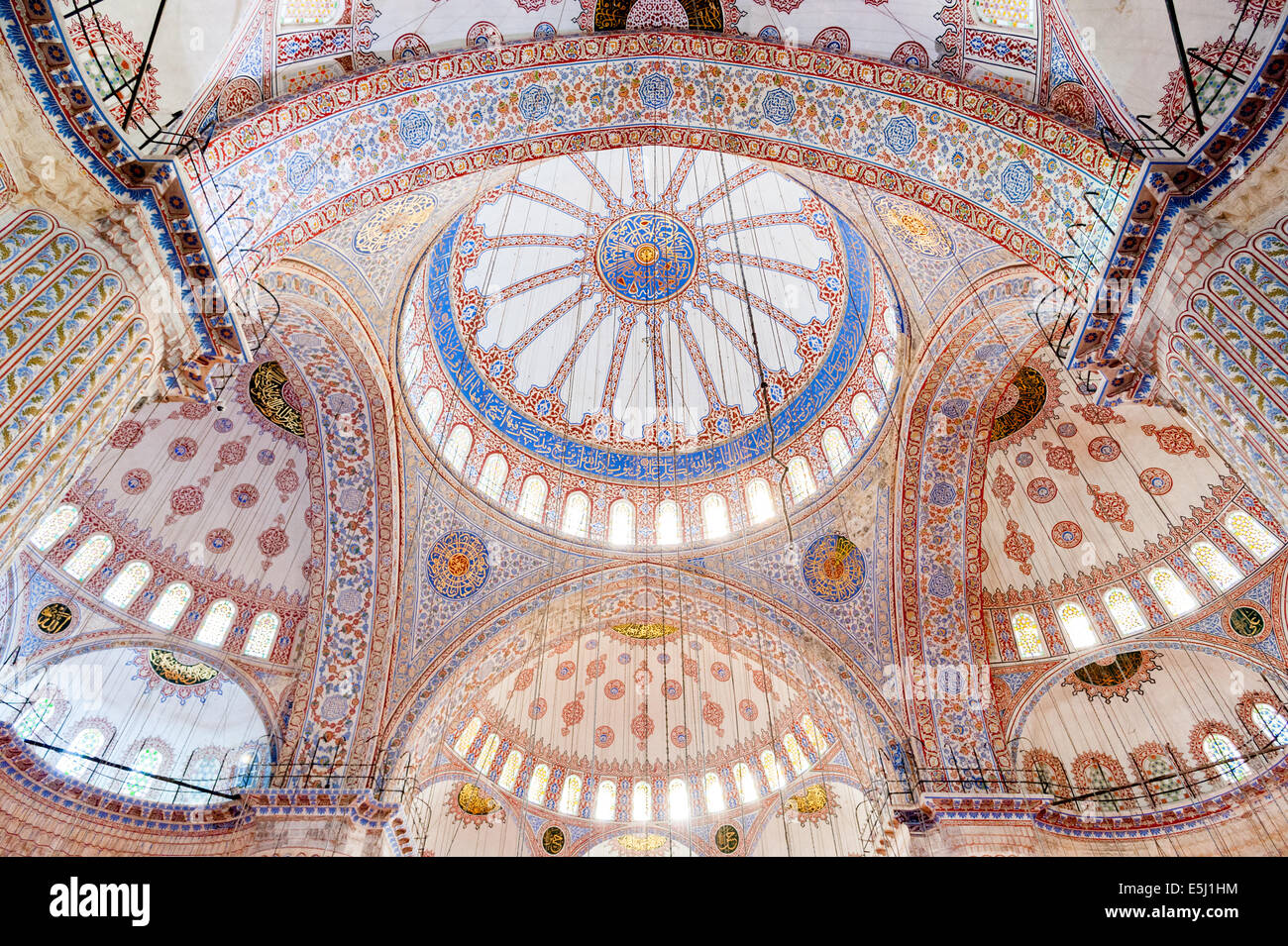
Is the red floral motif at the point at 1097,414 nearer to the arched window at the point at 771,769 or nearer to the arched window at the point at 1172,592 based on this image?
the arched window at the point at 1172,592

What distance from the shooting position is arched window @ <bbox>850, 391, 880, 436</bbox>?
37.0 ft

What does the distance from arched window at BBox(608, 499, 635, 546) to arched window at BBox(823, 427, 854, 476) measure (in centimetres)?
353

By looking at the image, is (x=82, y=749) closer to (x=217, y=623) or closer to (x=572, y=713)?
(x=217, y=623)

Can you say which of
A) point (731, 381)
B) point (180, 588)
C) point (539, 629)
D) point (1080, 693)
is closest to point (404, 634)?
point (539, 629)

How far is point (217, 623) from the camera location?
10914 millimetres

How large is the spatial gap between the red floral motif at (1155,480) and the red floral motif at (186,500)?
14.0m

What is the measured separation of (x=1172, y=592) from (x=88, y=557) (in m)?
15.5

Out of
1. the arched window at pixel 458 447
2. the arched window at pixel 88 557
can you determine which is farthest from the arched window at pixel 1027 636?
the arched window at pixel 88 557

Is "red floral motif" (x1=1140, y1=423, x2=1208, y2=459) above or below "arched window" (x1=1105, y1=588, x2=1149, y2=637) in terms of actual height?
above

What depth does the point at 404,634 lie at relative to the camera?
1069cm

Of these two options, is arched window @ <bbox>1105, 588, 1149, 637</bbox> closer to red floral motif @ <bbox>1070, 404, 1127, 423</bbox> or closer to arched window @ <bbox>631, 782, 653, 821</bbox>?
red floral motif @ <bbox>1070, 404, 1127, 423</bbox>

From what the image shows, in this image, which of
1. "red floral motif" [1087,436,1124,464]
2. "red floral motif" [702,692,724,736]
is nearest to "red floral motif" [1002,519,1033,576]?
"red floral motif" [1087,436,1124,464]

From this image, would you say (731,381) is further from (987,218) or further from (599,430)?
(987,218)

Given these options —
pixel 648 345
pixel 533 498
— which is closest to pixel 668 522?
pixel 533 498
